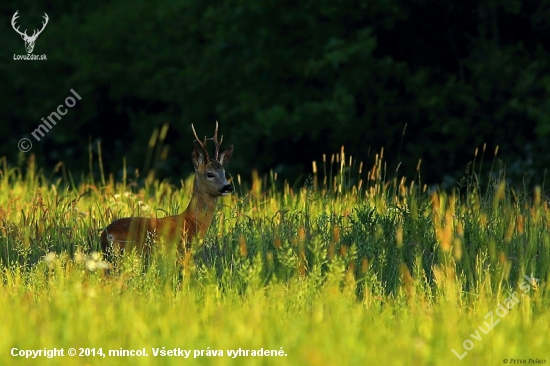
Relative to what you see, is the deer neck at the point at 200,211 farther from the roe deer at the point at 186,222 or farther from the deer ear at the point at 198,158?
the deer ear at the point at 198,158

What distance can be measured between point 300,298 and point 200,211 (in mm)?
2406

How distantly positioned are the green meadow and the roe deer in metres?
0.16

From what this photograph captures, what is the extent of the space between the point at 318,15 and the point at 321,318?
1297 cm

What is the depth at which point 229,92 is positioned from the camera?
61.9ft

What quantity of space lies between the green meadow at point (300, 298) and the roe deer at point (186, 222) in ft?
0.54

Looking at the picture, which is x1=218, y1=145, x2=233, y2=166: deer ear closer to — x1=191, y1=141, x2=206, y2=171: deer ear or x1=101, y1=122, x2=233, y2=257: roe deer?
x1=101, y1=122, x2=233, y2=257: roe deer

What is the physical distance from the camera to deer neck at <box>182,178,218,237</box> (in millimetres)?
7918

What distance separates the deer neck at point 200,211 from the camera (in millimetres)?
7918

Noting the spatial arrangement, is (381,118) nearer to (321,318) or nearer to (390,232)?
(390,232)

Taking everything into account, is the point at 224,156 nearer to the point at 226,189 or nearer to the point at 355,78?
the point at 226,189

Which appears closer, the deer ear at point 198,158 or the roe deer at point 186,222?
the roe deer at point 186,222

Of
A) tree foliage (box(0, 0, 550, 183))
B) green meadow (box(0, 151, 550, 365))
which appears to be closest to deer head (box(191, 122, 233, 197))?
green meadow (box(0, 151, 550, 365))

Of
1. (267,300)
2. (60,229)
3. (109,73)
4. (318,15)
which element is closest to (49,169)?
(109,73)

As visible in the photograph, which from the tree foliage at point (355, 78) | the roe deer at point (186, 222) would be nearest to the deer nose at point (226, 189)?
the roe deer at point (186, 222)
